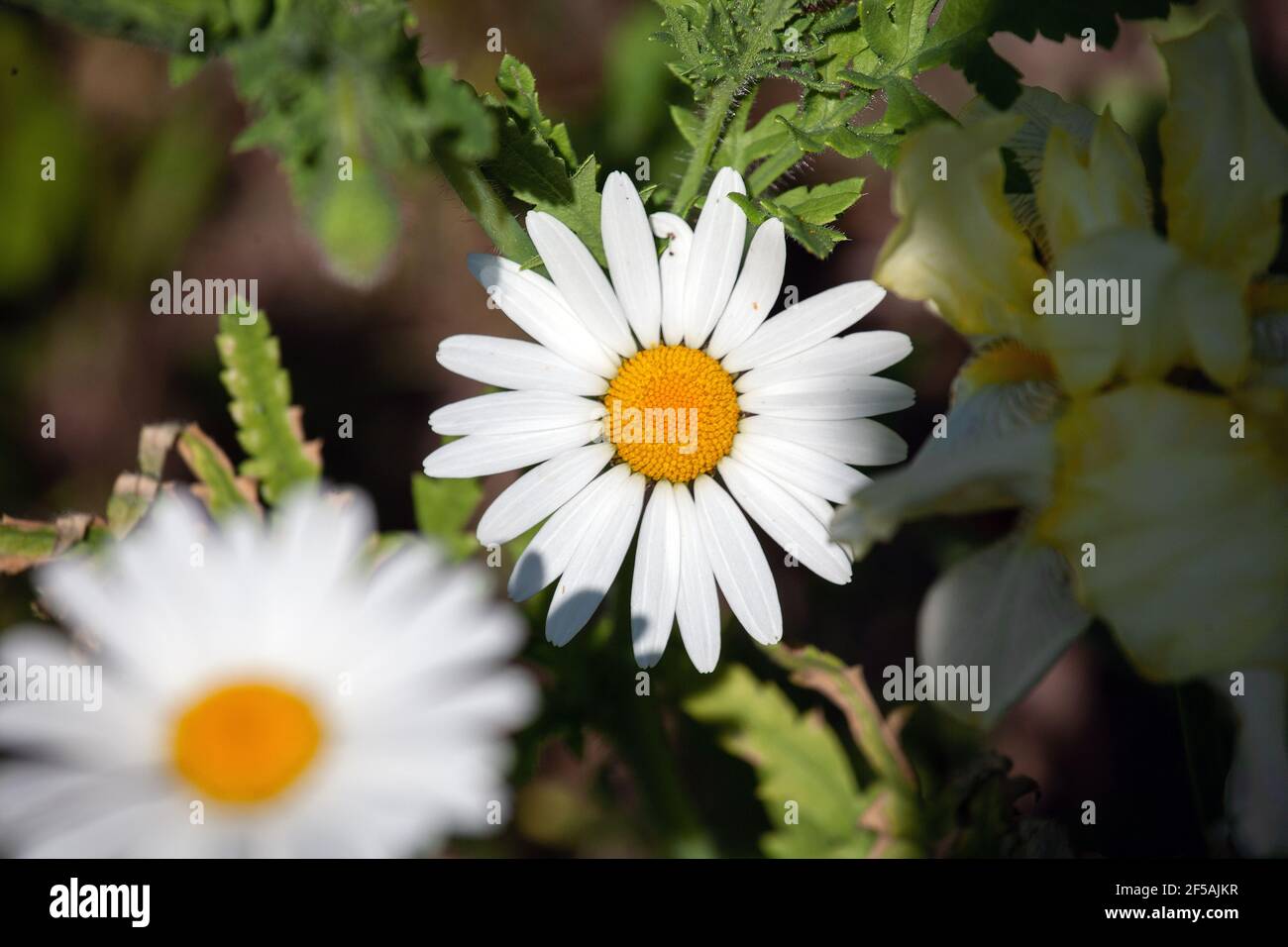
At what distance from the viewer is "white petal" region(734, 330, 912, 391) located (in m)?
1.85

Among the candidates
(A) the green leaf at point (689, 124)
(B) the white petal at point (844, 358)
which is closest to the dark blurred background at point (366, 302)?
(A) the green leaf at point (689, 124)

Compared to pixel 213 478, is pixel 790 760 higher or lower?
lower

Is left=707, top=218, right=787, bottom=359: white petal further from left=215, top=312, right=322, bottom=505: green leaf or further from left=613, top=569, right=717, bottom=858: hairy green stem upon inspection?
left=215, top=312, right=322, bottom=505: green leaf

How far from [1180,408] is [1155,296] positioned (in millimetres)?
134

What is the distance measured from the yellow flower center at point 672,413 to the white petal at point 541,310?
55 millimetres

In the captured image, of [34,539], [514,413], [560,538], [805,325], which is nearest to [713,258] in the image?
[805,325]

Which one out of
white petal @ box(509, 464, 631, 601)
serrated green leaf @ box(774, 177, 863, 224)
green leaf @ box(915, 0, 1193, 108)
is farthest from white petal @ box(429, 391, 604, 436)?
green leaf @ box(915, 0, 1193, 108)

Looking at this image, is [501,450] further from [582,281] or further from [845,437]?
[845,437]

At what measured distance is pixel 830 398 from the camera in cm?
187

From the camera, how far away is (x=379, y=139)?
1.40m

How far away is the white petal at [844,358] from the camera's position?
1846 millimetres

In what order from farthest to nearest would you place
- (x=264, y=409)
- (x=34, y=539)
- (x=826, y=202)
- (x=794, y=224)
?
(x=264, y=409), (x=34, y=539), (x=826, y=202), (x=794, y=224)

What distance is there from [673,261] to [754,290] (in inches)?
5.5

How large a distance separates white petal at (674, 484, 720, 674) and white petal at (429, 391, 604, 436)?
8.2 inches
